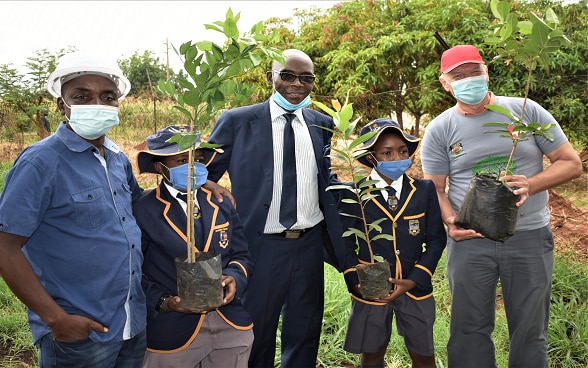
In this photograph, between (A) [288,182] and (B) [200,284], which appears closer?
(B) [200,284]

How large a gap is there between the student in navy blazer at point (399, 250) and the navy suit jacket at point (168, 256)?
0.73 metres

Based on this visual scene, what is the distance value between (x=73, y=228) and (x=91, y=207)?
0.10m

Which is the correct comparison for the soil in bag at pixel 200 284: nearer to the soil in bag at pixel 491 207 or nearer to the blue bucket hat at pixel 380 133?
the blue bucket hat at pixel 380 133

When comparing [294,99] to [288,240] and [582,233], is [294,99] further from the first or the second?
[582,233]

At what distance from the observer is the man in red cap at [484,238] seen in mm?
2895

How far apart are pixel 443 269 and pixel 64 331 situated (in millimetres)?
4283

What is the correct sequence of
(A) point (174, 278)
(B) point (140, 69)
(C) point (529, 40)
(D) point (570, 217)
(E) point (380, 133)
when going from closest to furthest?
(A) point (174, 278) < (C) point (529, 40) < (E) point (380, 133) < (D) point (570, 217) < (B) point (140, 69)

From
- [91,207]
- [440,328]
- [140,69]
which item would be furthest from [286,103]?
[140,69]

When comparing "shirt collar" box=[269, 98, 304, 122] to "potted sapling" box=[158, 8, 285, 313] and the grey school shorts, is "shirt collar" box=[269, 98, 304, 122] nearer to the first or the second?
"potted sapling" box=[158, 8, 285, 313]

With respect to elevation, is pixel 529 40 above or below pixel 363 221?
above

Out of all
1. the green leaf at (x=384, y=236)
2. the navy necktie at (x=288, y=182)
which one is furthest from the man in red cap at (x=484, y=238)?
the navy necktie at (x=288, y=182)

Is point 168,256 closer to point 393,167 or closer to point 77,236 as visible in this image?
point 77,236

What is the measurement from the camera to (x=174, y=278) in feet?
7.79

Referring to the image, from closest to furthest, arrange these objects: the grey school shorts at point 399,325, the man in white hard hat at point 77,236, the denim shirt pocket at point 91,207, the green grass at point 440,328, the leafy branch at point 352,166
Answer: the man in white hard hat at point 77,236, the denim shirt pocket at point 91,207, the leafy branch at point 352,166, the grey school shorts at point 399,325, the green grass at point 440,328
